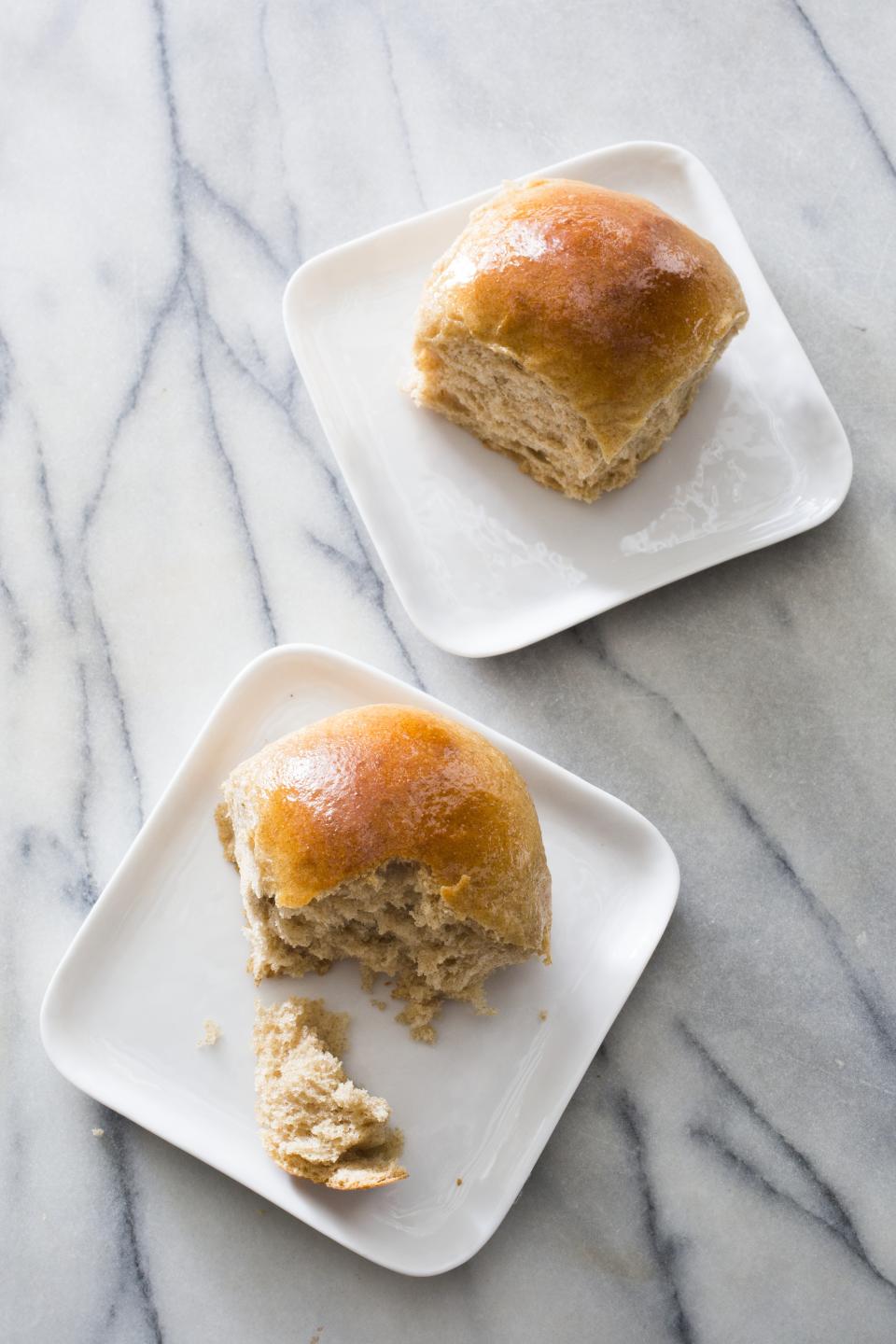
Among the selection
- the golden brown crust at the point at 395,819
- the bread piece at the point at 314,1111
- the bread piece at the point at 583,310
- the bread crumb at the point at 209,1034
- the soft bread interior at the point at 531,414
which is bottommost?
the bread piece at the point at 314,1111

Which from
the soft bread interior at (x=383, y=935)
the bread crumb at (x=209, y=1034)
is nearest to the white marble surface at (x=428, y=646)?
the bread crumb at (x=209, y=1034)

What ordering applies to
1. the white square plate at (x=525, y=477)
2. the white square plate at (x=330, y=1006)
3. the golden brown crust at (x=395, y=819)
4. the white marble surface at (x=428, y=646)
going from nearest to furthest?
the golden brown crust at (x=395, y=819) < the white square plate at (x=330, y=1006) < the white marble surface at (x=428, y=646) < the white square plate at (x=525, y=477)

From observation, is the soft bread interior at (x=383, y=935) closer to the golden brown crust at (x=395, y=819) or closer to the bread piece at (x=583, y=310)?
the golden brown crust at (x=395, y=819)

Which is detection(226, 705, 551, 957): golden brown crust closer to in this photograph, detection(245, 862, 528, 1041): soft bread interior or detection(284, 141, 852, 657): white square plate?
detection(245, 862, 528, 1041): soft bread interior

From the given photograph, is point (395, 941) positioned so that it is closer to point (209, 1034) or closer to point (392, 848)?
point (392, 848)

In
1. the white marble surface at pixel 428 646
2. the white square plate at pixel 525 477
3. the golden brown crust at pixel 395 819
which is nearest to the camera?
the golden brown crust at pixel 395 819

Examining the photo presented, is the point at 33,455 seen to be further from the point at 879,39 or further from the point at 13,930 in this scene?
the point at 879,39

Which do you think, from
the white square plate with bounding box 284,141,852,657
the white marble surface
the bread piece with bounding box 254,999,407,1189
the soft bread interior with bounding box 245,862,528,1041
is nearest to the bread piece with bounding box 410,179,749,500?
the white square plate with bounding box 284,141,852,657
